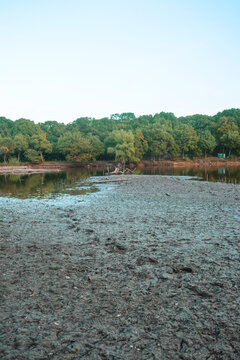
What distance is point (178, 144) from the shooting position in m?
102

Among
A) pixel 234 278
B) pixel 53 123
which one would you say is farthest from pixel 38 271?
pixel 53 123

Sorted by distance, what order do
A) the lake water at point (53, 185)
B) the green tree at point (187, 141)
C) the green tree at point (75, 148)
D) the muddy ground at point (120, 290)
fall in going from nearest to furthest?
the muddy ground at point (120, 290) < the lake water at point (53, 185) < the green tree at point (75, 148) < the green tree at point (187, 141)

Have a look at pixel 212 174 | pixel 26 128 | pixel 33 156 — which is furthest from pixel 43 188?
pixel 26 128

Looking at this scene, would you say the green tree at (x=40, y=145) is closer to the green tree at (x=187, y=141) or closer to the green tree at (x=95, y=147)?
the green tree at (x=95, y=147)

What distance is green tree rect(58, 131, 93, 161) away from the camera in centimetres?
9438

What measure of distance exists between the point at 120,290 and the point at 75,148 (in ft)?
299

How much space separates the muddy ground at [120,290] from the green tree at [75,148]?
83.7 metres

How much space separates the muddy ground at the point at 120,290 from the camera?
14.0 ft

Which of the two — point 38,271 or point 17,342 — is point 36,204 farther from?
point 17,342

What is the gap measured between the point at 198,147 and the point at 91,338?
103714 mm

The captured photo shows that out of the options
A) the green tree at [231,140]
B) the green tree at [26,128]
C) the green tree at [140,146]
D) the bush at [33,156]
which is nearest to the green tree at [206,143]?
the green tree at [231,140]

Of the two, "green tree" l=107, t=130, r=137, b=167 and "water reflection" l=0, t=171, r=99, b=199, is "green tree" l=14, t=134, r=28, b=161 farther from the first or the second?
"water reflection" l=0, t=171, r=99, b=199

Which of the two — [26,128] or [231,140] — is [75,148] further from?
[231,140]

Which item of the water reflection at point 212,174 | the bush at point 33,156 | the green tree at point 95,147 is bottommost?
the water reflection at point 212,174
